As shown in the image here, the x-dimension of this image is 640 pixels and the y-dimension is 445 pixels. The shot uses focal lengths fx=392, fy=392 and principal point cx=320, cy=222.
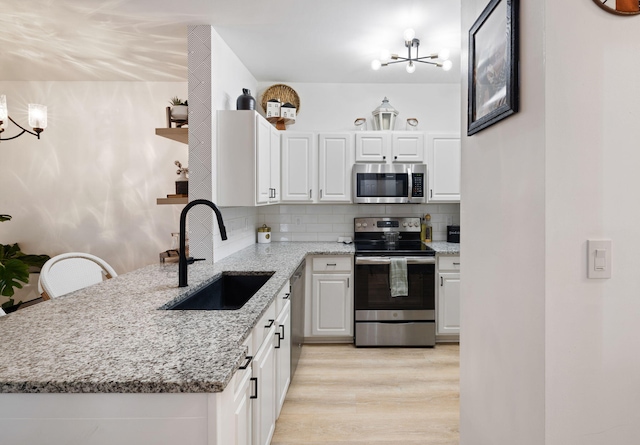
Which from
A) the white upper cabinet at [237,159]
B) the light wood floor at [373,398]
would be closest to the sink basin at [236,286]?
the white upper cabinet at [237,159]

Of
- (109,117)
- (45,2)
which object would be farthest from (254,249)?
(45,2)

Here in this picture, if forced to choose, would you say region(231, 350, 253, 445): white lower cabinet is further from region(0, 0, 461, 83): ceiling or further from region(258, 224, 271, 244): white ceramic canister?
region(258, 224, 271, 244): white ceramic canister

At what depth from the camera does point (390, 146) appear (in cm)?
397

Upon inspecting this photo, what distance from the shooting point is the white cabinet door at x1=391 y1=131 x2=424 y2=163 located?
13.0 ft

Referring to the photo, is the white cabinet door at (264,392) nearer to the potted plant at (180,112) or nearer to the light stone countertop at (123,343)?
the light stone countertop at (123,343)

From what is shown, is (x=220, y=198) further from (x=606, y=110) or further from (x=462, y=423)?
(x=606, y=110)

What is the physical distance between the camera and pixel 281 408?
2.49 m

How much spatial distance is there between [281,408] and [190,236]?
1.35 metres

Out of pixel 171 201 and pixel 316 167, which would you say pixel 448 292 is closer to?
pixel 316 167

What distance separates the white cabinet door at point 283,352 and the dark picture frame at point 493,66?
56.6 inches

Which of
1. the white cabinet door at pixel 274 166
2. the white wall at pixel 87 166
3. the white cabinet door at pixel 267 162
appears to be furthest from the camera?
the white wall at pixel 87 166

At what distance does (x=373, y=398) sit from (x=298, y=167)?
2268 mm

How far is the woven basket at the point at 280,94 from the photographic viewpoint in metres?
4.17

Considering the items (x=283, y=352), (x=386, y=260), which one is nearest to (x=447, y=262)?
(x=386, y=260)
